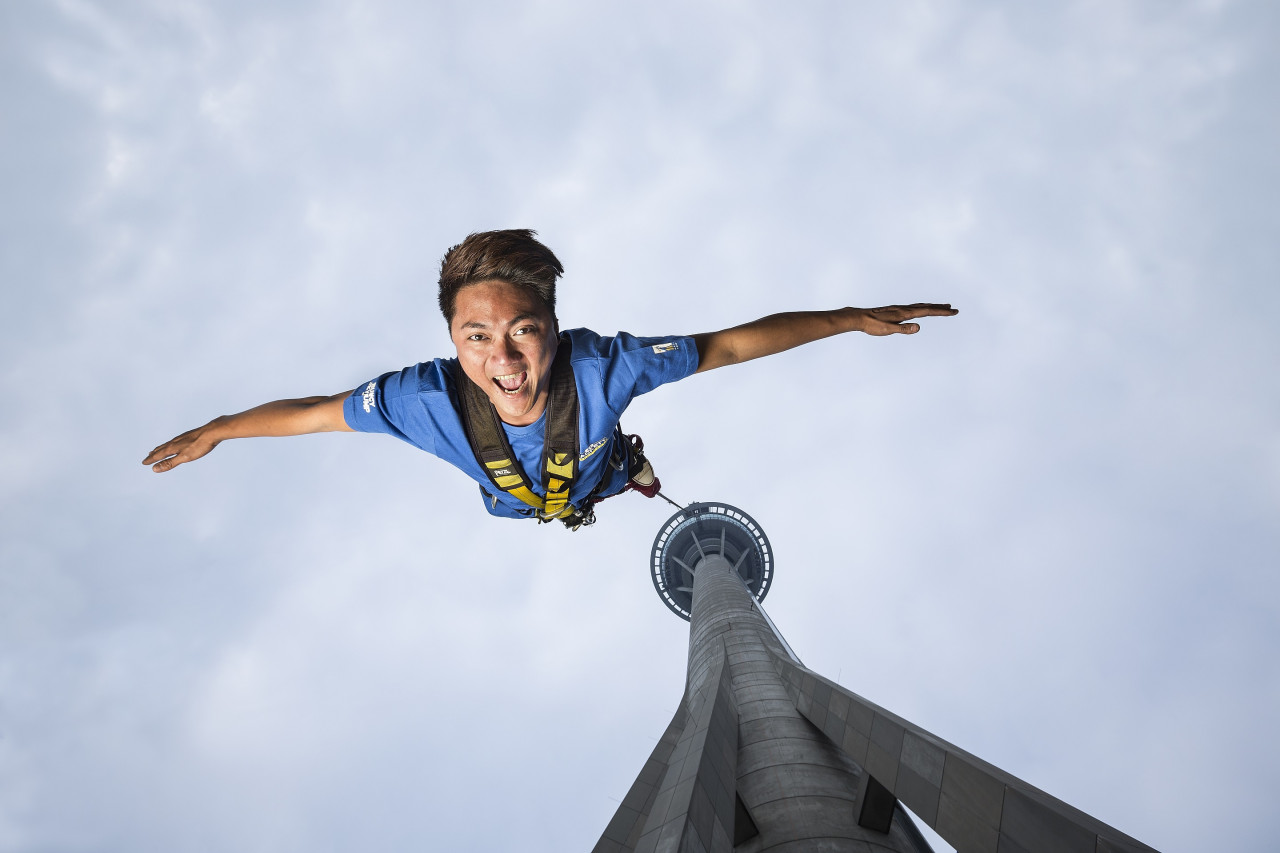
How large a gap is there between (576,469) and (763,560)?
1613 inches

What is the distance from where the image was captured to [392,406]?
6305mm

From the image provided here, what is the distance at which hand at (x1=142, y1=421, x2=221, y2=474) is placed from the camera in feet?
20.1

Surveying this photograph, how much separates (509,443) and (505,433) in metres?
0.12

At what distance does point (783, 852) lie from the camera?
1183 centimetres

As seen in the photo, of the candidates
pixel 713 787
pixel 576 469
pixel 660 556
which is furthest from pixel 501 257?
pixel 660 556

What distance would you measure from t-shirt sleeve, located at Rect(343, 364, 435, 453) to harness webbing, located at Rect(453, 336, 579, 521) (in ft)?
1.41

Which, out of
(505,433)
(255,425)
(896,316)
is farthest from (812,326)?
(255,425)

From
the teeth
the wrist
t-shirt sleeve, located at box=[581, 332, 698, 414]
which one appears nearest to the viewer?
the teeth

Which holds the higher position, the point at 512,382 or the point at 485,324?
the point at 485,324

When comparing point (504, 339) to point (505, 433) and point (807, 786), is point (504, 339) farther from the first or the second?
point (807, 786)

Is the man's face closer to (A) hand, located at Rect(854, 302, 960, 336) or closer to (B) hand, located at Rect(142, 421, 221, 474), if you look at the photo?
(B) hand, located at Rect(142, 421, 221, 474)

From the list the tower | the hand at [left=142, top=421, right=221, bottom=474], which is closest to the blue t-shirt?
the hand at [left=142, top=421, right=221, bottom=474]

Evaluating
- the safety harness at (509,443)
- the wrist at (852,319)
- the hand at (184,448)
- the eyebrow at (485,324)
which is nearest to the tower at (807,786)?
the safety harness at (509,443)

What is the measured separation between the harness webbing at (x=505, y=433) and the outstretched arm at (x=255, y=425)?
144 centimetres
